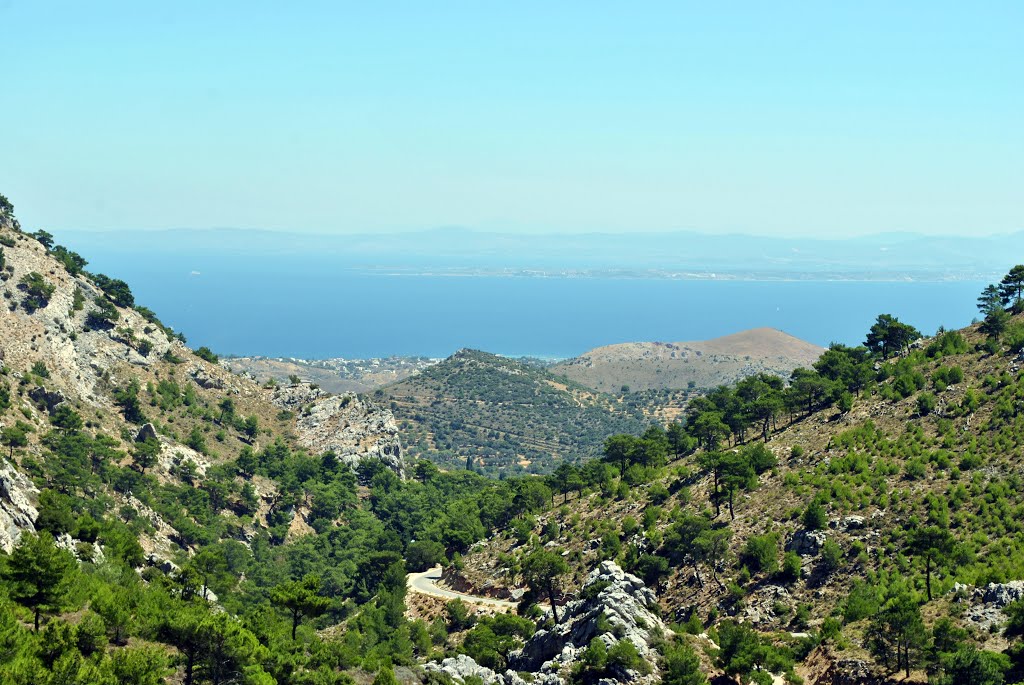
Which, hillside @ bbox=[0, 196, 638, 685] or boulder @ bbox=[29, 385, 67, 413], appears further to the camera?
boulder @ bbox=[29, 385, 67, 413]

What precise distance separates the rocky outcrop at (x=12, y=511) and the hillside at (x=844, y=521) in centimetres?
3768

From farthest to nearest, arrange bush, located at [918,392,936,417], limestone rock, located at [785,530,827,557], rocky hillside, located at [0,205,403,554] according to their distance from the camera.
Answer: rocky hillside, located at [0,205,403,554]
bush, located at [918,392,936,417]
limestone rock, located at [785,530,827,557]

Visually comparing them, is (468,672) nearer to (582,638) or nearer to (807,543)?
(582,638)

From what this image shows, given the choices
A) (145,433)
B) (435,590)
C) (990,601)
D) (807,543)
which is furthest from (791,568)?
(145,433)

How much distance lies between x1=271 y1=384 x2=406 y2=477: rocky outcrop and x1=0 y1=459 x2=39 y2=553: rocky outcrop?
6670cm

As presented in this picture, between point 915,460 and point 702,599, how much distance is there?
21418 mm

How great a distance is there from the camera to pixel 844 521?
73.7m

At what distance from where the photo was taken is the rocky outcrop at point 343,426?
142250 millimetres

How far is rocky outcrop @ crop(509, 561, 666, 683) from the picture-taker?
6022 centimetres

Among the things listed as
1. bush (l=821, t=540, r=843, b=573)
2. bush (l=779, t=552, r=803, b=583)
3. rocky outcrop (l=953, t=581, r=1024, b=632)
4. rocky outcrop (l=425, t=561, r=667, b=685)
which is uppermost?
rocky outcrop (l=953, t=581, r=1024, b=632)


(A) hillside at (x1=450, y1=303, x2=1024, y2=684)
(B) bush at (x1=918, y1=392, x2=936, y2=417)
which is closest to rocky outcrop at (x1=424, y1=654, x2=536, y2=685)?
(A) hillside at (x1=450, y1=303, x2=1024, y2=684)

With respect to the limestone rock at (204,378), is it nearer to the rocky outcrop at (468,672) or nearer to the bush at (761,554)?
the rocky outcrop at (468,672)

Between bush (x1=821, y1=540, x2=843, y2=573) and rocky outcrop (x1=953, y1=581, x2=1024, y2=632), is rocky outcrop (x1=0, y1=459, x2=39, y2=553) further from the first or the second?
rocky outcrop (x1=953, y1=581, x2=1024, y2=632)

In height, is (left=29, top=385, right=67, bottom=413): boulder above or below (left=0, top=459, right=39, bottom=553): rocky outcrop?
→ above
